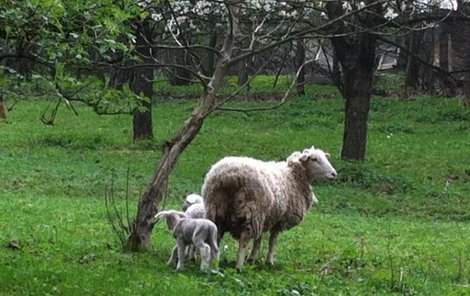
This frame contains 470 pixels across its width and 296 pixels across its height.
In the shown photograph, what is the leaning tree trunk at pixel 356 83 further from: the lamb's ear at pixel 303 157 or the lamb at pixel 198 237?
the lamb at pixel 198 237

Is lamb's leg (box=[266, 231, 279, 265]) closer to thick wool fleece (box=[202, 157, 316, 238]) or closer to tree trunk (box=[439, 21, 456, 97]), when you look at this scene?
thick wool fleece (box=[202, 157, 316, 238])

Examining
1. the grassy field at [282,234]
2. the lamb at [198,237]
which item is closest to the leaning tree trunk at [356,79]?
the grassy field at [282,234]

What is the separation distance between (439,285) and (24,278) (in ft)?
15.0

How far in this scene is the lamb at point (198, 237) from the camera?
29.5ft

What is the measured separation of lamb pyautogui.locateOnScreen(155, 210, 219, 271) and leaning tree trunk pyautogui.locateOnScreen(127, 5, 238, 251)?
96 cm

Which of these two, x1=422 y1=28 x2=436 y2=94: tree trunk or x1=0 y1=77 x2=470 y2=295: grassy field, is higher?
x1=422 y1=28 x2=436 y2=94: tree trunk

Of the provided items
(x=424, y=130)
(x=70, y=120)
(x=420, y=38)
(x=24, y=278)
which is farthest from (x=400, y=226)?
(x=420, y=38)

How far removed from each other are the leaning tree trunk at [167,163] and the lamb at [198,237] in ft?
3.14

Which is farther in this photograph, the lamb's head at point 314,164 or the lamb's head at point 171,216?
the lamb's head at point 314,164

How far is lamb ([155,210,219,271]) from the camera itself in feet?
29.5

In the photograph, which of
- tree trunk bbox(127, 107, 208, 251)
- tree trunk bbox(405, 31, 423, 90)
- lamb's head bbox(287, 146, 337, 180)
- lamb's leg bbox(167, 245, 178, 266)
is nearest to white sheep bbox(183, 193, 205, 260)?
lamb's leg bbox(167, 245, 178, 266)

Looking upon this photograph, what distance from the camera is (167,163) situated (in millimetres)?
10375

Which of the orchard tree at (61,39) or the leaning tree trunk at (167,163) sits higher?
the orchard tree at (61,39)

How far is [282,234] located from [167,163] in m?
3.67
